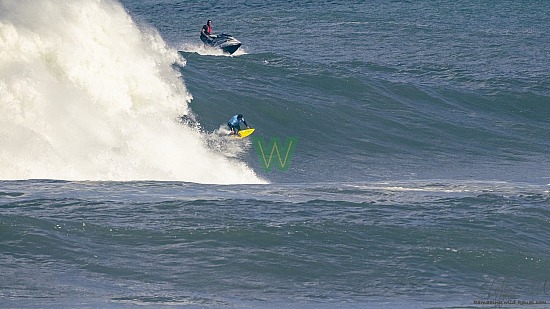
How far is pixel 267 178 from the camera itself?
19016mm

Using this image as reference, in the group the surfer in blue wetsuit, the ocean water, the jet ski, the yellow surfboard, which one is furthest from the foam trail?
the jet ski

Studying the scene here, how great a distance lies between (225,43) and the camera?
1217 inches

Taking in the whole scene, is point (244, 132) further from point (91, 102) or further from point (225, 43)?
point (225, 43)

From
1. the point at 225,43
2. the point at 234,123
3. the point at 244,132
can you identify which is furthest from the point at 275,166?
the point at 225,43

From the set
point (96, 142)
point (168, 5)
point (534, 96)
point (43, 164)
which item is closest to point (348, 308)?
point (43, 164)

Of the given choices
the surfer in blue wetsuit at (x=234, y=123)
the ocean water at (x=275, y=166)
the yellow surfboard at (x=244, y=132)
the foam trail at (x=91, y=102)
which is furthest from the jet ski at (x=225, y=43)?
the surfer in blue wetsuit at (x=234, y=123)

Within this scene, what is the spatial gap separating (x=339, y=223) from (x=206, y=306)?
336 cm

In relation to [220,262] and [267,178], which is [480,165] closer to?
[267,178]

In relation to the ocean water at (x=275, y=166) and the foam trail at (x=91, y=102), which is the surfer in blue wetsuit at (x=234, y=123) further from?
the foam trail at (x=91, y=102)

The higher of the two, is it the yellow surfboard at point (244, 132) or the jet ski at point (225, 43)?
the jet ski at point (225, 43)

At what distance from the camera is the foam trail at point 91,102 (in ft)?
57.4

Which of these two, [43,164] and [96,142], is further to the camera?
[96,142]

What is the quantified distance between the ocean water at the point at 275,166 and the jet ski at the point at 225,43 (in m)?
0.35

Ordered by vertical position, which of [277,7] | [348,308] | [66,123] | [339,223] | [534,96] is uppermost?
[277,7]
